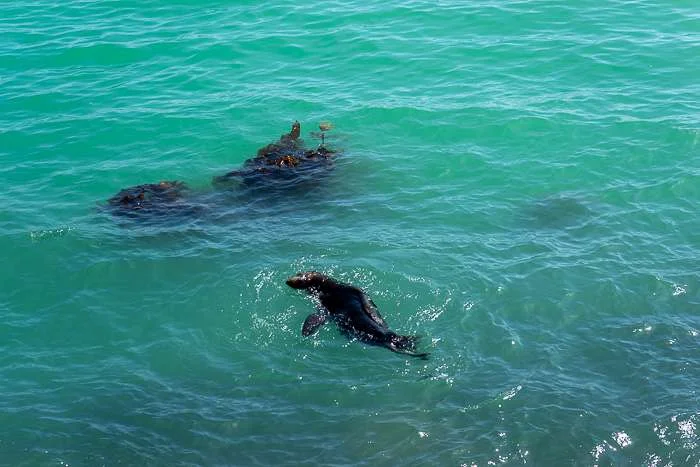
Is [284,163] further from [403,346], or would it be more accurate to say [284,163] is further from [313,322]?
[403,346]

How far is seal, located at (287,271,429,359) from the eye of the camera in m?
18.4

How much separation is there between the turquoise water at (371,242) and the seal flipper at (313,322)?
10.9 inches

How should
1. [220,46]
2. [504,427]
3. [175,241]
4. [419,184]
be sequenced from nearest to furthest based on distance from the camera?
[504,427] < [175,241] < [419,184] < [220,46]

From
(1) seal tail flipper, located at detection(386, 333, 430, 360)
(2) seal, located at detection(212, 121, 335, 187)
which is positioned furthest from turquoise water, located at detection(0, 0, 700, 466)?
(2) seal, located at detection(212, 121, 335, 187)

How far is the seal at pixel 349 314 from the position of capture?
18.4 m

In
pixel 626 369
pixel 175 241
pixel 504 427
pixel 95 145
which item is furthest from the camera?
pixel 95 145

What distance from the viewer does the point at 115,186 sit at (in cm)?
2636

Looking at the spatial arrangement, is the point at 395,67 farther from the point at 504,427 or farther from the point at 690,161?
the point at 504,427

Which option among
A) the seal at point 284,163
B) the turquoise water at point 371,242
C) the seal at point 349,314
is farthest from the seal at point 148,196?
the seal at point 349,314

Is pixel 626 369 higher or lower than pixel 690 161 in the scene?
lower

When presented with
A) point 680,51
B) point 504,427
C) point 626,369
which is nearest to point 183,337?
point 504,427

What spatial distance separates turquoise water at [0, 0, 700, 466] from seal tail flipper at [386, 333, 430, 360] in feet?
0.82

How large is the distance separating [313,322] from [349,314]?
912 millimetres

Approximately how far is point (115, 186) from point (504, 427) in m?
15.9
